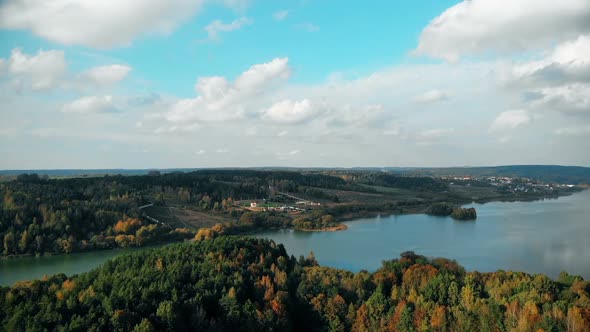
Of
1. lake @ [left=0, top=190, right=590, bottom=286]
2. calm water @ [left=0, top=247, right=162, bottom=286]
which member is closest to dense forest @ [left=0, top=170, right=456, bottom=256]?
calm water @ [left=0, top=247, right=162, bottom=286]

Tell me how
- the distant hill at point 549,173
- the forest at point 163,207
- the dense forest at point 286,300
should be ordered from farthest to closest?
1. the distant hill at point 549,173
2. the forest at point 163,207
3. the dense forest at point 286,300

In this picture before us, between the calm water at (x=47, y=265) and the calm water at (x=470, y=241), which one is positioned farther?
the calm water at (x=470, y=241)

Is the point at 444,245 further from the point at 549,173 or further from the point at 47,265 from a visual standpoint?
the point at 549,173

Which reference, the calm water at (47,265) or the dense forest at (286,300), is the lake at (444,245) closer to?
the calm water at (47,265)

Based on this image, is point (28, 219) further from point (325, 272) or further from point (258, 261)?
point (325, 272)

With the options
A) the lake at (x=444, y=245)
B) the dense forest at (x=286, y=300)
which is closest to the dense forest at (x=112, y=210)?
the lake at (x=444, y=245)

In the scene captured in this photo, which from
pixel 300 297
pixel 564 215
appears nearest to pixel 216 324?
pixel 300 297

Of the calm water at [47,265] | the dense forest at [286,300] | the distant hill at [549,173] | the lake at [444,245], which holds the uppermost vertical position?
the distant hill at [549,173]

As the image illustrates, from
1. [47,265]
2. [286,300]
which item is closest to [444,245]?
[286,300]

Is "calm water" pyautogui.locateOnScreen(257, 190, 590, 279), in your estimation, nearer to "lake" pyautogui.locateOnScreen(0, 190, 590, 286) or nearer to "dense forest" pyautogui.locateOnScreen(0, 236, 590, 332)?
"lake" pyautogui.locateOnScreen(0, 190, 590, 286)
